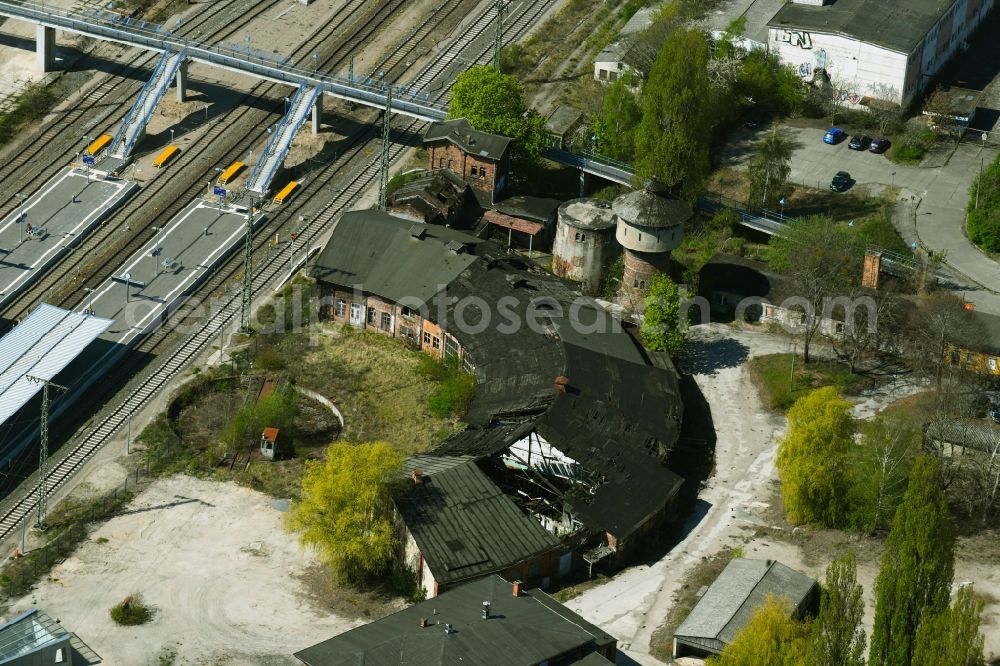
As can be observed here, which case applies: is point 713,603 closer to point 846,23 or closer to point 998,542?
point 998,542

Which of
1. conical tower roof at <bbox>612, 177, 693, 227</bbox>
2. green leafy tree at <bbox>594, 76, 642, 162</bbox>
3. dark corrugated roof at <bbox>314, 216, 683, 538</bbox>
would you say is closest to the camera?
dark corrugated roof at <bbox>314, 216, 683, 538</bbox>

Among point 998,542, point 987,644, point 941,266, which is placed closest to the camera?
point 987,644

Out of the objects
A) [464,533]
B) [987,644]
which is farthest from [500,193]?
[987,644]

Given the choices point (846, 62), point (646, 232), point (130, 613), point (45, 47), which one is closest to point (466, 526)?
point (130, 613)

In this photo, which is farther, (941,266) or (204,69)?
(204,69)

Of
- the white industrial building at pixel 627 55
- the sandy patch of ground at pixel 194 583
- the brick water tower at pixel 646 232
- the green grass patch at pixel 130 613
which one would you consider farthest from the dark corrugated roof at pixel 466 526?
the white industrial building at pixel 627 55

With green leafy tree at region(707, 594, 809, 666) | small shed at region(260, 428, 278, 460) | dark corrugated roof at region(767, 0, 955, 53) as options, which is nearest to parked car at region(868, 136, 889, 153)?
dark corrugated roof at region(767, 0, 955, 53)

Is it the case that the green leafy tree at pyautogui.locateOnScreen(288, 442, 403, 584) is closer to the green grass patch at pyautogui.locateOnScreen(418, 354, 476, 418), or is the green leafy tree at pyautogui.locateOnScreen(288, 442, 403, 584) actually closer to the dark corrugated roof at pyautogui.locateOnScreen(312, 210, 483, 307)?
the green grass patch at pyautogui.locateOnScreen(418, 354, 476, 418)
